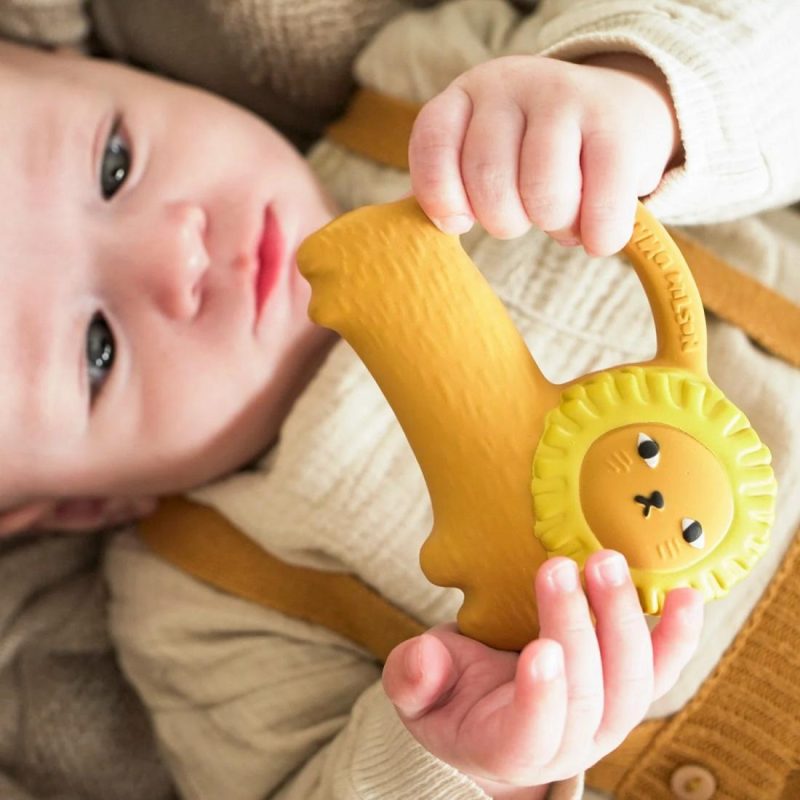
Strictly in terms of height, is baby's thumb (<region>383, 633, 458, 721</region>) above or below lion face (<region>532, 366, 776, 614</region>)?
below

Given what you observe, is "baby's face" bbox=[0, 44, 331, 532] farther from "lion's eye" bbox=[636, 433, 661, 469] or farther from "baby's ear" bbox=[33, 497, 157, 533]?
"lion's eye" bbox=[636, 433, 661, 469]

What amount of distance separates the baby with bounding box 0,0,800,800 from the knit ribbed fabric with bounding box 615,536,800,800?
0.06ft

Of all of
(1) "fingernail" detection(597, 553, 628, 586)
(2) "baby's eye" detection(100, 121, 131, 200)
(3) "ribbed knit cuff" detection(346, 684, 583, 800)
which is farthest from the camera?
(2) "baby's eye" detection(100, 121, 131, 200)

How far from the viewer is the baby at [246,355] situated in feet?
2.42

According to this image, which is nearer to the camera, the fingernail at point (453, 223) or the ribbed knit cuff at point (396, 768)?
the fingernail at point (453, 223)

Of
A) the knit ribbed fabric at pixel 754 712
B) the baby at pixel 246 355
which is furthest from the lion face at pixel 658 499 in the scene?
the knit ribbed fabric at pixel 754 712

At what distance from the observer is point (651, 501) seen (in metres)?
0.45

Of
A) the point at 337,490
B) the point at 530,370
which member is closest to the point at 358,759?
the point at 337,490

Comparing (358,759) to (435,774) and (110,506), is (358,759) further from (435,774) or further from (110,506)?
(110,506)

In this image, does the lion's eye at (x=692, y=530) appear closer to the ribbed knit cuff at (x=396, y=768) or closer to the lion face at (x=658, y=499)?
the lion face at (x=658, y=499)

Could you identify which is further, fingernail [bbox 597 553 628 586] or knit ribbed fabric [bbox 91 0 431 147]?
knit ribbed fabric [bbox 91 0 431 147]

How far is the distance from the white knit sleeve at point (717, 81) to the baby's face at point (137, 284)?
0.30 meters

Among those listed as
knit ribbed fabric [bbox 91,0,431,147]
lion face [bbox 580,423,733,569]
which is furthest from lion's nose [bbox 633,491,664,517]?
knit ribbed fabric [bbox 91,0,431,147]

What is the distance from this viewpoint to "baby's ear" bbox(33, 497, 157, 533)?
38.6 inches
